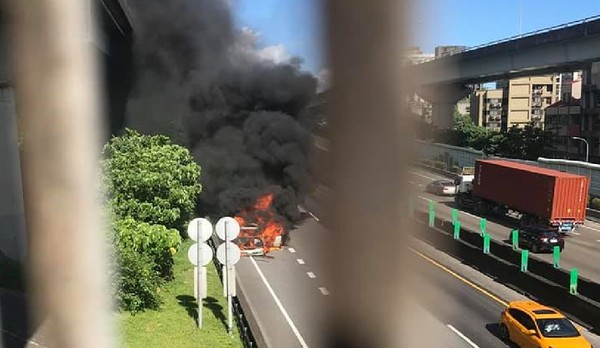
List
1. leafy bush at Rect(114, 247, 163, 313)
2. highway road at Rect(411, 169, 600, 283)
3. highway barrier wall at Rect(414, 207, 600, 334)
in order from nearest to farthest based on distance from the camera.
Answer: leafy bush at Rect(114, 247, 163, 313) → highway barrier wall at Rect(414, 207, 600, 334) → highway road at Rect(411, 169, 600, 283)

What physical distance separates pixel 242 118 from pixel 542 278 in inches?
418

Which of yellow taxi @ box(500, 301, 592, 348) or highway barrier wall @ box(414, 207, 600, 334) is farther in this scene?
highway barrier wall @ box(414, 207, 600, 334)

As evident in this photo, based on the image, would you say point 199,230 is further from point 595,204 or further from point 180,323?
point 595,204

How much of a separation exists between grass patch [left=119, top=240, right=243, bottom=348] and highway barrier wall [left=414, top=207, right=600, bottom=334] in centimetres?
337

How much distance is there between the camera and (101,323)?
3.23 feet

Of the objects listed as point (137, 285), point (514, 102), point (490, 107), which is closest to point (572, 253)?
point (137, 285)

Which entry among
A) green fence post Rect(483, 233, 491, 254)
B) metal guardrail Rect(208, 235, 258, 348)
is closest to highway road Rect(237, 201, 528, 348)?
metal guardrail Rect(208, 235, 258, 348)

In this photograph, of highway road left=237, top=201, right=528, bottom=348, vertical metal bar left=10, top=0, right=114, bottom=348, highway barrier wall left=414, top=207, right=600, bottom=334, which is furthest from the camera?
highway barrier wall left=414, top=207, right=600, bottom=334

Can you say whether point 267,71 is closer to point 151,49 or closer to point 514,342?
point 151,49

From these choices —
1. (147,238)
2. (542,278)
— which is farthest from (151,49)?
(542,278)

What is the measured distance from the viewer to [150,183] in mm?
10641

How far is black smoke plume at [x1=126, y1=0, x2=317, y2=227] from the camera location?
15.8 metres

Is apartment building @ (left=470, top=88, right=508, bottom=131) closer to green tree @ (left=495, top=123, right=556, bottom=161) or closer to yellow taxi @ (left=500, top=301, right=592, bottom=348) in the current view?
green tree @ (left=495, top=123, right=556, bottom=161)

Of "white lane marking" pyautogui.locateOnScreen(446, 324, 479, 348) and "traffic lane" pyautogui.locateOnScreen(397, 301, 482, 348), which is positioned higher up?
"traffic lane" pyautogui.locateOnScreen(397, 301, 482, 348)
